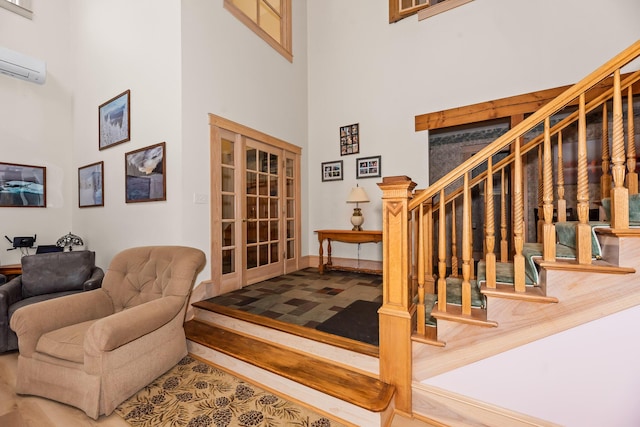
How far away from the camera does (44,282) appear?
273cm

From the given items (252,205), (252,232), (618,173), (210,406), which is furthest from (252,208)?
(618,173)

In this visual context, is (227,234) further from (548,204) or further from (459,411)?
(548,204)

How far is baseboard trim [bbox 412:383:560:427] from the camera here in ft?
4.82

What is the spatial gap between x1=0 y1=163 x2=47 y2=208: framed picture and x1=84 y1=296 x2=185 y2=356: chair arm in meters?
3.49

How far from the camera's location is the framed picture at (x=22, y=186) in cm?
356

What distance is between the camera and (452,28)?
3.57m

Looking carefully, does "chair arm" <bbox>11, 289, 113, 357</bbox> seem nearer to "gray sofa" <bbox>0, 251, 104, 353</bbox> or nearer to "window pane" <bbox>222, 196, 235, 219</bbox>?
"gray sofa" <bbox>0, 251, 104, 353</bbox>

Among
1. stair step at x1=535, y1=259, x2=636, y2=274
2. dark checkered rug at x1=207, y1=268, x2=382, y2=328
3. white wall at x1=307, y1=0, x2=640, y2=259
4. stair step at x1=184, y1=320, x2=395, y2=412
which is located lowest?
stair step at x1=184, y1=320, x2=395, y2=412

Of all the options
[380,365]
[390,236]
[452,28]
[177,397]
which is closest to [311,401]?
[380,365]

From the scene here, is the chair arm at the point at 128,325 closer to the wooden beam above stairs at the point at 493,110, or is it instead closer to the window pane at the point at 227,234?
the window pane at the point at 227,234

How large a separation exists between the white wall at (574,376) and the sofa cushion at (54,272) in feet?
12.5

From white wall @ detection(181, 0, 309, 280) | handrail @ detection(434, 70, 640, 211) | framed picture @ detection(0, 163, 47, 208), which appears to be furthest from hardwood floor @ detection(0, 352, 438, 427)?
framed picture @ detection(0, 163, 47, 208)

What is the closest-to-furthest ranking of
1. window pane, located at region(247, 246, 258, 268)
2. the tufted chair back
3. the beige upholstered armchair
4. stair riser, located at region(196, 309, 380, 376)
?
the beige upholstered armchair, stair riser, located at region(196, 309, 380, 376), the tufted chair back, window pane, located at region(247, 246, 258, 268)

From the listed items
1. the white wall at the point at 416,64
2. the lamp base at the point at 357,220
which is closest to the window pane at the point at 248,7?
the white wall at the point at 416,64
